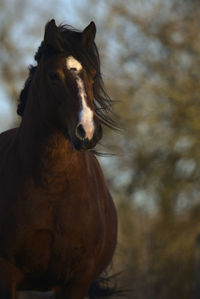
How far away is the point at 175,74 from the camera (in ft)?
51.8

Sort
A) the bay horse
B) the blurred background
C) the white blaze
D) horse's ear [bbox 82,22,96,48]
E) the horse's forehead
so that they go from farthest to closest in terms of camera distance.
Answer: the blurred background, horse's ear [bbox 82,22,96,48], the bay horse, the horse's forehead, the white blaze

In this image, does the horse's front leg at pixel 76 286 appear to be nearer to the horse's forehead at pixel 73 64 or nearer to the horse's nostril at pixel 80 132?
the horse's nostril at pixel 80 132

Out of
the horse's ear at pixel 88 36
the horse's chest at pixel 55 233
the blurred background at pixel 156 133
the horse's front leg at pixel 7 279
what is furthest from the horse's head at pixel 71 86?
the blurred background at pixel 156 133

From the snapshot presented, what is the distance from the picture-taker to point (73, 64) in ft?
15.0

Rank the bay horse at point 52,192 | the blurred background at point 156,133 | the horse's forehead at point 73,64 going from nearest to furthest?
the horse's forehead at point 73,64, the bay horse at point 52,192, the blurred background at point 156,133

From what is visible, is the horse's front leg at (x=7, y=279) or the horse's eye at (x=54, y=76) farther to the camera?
the horse's front leg at (x=7, y=279)

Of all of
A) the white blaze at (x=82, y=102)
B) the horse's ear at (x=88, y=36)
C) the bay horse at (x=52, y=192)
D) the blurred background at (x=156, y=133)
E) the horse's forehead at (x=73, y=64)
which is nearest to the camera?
the white blaze at (x=82, y=102)

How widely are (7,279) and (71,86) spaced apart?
4.73 feet

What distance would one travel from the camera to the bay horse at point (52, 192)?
4.72 meters

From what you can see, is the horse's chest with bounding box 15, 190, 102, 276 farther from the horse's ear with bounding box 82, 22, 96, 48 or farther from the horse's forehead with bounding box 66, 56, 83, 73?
the horse's ear with bounding box 82, 22, 96, 48

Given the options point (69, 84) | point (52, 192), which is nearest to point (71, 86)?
point (69, 84)

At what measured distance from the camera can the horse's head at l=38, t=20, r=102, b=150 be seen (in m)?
4.29

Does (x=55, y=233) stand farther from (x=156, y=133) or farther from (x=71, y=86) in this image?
(x=156, y=133)

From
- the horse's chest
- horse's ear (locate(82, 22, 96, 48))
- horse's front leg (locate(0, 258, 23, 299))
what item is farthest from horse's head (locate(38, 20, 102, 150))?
horse's front leg (locate(0, 258, 23, 299))
